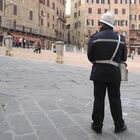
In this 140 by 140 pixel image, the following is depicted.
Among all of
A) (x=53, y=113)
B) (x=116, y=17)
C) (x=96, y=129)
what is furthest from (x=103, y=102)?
(x=116, y=17)

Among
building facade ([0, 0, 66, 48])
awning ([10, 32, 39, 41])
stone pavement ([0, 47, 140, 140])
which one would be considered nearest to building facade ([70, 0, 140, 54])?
building facade ([0, 0, 66, 48])

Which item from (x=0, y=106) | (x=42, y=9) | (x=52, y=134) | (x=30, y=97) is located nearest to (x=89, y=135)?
(x=52, y=134)

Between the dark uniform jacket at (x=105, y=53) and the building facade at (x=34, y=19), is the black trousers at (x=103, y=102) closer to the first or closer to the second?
the dark uniform jacket at (x=105, y=53)

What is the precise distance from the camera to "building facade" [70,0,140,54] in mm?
86938

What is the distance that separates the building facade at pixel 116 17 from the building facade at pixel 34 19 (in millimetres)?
4264

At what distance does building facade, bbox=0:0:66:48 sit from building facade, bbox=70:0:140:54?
4264mm

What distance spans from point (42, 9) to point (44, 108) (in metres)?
66.9

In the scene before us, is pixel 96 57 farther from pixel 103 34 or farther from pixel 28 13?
pixel 28 13

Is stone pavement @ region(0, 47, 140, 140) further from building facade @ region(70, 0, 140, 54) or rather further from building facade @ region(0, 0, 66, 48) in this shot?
building facade @ region(70, 0, 140, 54)

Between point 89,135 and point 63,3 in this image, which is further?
point 63,3

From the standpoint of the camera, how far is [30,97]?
786 centimetres

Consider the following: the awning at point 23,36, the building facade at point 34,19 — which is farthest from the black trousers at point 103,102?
the awning at point 23,36

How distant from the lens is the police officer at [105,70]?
203 inches

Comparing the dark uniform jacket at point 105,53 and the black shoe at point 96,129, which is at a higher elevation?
the dark uniform jacket at point 105,53
